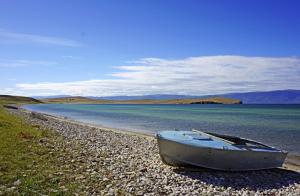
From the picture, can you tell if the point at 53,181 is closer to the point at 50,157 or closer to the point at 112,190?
the point at 112,190

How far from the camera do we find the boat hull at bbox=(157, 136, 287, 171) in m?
14.2

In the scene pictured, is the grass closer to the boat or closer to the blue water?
the boat

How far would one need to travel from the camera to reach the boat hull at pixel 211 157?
14.2 metres

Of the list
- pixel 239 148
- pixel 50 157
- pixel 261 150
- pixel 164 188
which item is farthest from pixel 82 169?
pixel 261 150

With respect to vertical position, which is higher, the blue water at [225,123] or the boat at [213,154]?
the boat at [213,154]

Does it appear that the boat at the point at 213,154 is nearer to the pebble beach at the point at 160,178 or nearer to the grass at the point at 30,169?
the pebble beach at the point at 160,178

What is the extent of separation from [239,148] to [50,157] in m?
8.08

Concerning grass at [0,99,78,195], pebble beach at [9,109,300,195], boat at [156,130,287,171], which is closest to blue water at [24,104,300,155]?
boat at [156,130,287,171]

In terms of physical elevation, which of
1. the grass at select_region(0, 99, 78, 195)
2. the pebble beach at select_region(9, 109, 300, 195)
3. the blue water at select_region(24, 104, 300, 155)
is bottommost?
the blue water at select_region(24, 104, 300, 155)

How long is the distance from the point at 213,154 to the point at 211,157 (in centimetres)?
16

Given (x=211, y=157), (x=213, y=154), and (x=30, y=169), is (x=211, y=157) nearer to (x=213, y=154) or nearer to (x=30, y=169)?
(x=213, y=154)

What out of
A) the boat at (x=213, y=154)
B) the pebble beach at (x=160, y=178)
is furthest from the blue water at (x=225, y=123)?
the pebble beach at (x=160, y=178)

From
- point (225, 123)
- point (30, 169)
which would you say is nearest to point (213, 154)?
point (30, 169)

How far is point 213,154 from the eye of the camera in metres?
14.2
